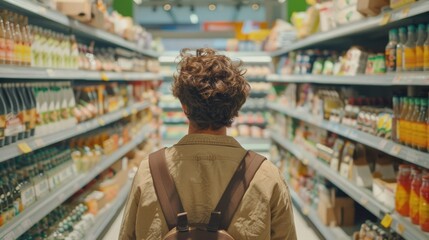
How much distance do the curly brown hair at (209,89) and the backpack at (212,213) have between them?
0.56ft

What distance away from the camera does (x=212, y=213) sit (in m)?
1.52

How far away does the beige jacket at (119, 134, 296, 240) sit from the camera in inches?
62.7

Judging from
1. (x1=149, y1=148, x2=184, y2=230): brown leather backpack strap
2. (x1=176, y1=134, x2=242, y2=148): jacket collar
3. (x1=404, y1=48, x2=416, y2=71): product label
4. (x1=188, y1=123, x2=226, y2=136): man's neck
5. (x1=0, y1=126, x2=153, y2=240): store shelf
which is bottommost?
(x1=0, y1=126, x2=153, y2=240): store shelf

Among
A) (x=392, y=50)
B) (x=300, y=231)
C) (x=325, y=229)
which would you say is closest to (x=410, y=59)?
(x=392, y=50)

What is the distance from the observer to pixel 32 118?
3.00m

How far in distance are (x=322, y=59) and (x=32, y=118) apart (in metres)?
3.15

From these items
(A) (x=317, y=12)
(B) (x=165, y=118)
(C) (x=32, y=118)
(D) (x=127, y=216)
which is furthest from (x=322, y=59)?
(B) (x=165, y=118)

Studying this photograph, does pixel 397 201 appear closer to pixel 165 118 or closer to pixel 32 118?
pixel 32 118

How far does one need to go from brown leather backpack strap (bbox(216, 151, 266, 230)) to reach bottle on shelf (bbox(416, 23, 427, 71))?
134 centimetres

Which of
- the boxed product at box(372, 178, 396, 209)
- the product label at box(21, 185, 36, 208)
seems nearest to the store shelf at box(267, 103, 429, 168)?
the boxed product at box(372, 178, 396, 209)

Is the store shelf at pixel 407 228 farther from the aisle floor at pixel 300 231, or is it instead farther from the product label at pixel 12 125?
the product label at pixel 12 125

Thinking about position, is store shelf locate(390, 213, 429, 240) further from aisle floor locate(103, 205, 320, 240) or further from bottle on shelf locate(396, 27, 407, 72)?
aisle floor locate(103, 205, 320, 240)

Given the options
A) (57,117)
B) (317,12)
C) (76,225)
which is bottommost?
(76,225)

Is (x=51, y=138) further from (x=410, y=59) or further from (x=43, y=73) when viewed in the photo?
(x=410, y=59)
